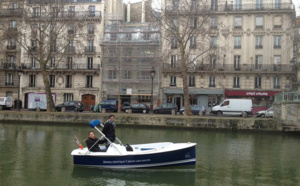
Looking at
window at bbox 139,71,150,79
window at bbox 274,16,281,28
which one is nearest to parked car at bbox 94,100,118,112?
window at bbox 139,71,150,79

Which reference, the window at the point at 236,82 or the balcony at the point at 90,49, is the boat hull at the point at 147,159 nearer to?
the window at the point at 236,82

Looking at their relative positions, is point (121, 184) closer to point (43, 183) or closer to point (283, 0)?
point (43, 183)

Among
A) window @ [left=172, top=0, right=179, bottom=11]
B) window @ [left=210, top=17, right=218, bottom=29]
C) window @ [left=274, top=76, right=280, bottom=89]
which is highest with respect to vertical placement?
window @ [left=210, top=17, right=218, bottom=29]

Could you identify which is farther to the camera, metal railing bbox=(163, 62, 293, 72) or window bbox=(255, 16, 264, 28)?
window bbox=(255, 16, 264, 28)

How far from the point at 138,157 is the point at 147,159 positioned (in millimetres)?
357

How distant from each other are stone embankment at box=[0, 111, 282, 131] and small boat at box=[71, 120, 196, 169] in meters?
15.7

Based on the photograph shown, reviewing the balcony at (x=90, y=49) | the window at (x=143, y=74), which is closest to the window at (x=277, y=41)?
the window at (x=143, y=74)

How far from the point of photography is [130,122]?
3014 centimetres

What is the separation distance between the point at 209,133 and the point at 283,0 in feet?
99.7

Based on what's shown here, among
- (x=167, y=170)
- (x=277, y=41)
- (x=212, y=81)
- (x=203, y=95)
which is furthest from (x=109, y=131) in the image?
(x=277, y=41)

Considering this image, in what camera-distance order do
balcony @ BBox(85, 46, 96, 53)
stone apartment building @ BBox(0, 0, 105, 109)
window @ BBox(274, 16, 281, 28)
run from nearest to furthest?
window @ BBox(274, 16, 281, 28) < stone apartment building @ BBox(0, 0, 105, 109) < balcony @ BBox(85, 46, 96, 53)

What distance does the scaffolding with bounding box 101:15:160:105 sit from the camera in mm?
50781

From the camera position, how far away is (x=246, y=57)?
1897 inches

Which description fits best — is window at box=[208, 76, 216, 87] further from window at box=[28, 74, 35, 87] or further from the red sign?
window at box=[28, 74, 35, 87]
